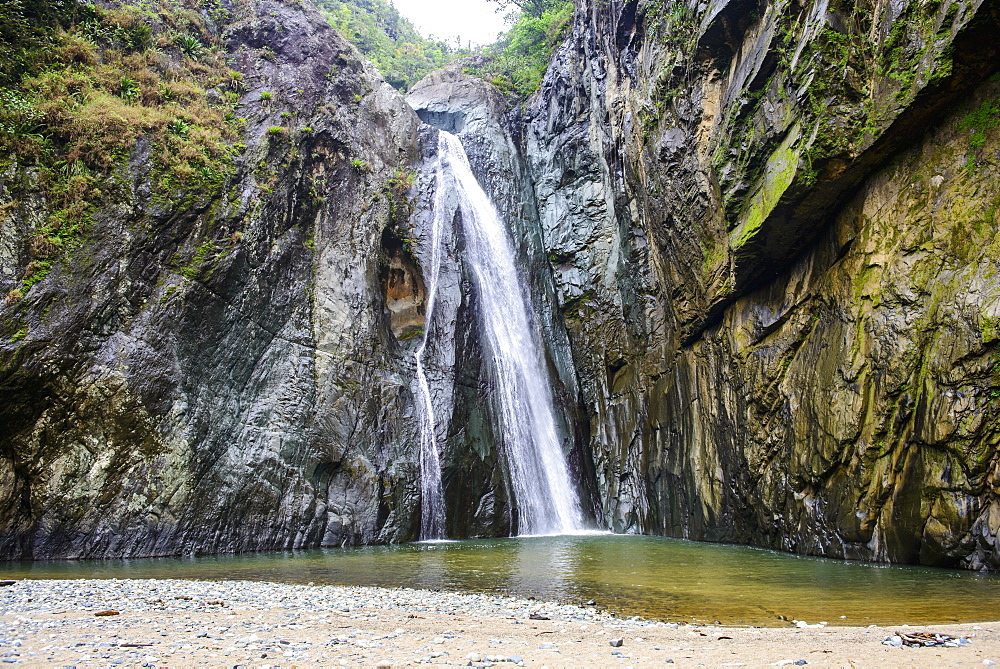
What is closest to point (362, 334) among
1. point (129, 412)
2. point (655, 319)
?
point (129, 412)

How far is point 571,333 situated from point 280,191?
9.83 m

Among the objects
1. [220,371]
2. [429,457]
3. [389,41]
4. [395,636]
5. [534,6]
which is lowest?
[395,636]

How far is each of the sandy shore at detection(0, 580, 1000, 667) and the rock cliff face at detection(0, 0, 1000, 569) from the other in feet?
16.2

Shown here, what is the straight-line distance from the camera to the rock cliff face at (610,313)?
27.2ft

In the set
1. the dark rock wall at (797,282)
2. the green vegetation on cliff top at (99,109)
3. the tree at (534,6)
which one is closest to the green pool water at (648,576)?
the dark rock wall at (797,282)

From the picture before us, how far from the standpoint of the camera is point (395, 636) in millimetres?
4328

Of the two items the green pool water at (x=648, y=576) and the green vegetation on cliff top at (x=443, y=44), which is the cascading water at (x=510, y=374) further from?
the green vegetation on cliff top at (x=443, y=44)

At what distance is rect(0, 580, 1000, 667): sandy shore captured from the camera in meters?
3.54

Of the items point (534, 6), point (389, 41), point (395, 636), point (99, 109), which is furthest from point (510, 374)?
point (389, 41)

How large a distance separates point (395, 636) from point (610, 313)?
45.3 feet

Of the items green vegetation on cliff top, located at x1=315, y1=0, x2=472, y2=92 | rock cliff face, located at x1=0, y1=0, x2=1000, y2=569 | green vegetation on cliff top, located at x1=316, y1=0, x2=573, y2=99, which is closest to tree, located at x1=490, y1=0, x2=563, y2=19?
green vegetation on cliff top, located at x1=316, y1=0, x2=573, y2=99

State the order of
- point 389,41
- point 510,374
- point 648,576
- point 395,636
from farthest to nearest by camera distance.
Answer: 1. point 389,41
2. point 510,374
3. point 648,576
4. point 395,636

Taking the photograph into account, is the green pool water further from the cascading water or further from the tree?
the tree

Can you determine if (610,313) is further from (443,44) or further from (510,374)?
(443,44)
